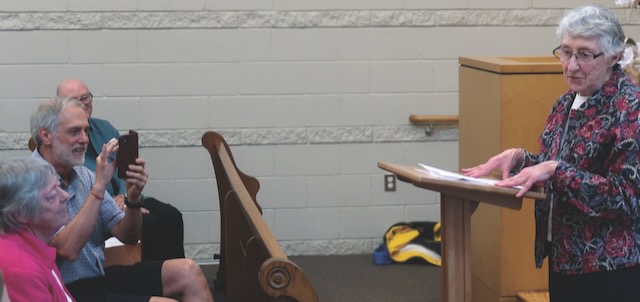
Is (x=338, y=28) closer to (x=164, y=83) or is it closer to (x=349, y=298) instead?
(x=164, y=83)

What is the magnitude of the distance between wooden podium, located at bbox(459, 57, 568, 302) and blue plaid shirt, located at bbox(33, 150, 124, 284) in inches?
58.3

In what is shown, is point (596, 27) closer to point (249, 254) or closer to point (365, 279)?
point (249, 254)

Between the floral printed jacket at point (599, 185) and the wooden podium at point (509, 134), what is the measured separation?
1.17 m

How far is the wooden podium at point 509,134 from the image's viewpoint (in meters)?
4.15

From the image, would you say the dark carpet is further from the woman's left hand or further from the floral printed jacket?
the woman's left hand

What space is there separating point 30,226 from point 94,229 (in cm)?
76

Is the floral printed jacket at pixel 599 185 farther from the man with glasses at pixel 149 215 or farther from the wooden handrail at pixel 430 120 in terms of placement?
the wooden handrail at pixel 430 120

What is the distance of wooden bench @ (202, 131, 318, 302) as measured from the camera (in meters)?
2.38

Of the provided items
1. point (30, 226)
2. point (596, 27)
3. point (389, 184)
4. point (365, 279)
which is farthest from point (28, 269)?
point (389, 184)

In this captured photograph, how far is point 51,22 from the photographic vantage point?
5805 millimetres

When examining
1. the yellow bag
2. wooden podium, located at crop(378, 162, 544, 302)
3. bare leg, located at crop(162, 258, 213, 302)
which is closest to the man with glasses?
bare leg, located at crop(162, 258, 213, 302)

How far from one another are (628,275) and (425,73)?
3354 mm

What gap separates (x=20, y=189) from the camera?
2955 millimetres

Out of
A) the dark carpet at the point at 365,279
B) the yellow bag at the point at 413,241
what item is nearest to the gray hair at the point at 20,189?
the dark carpet at the point at 365,279
